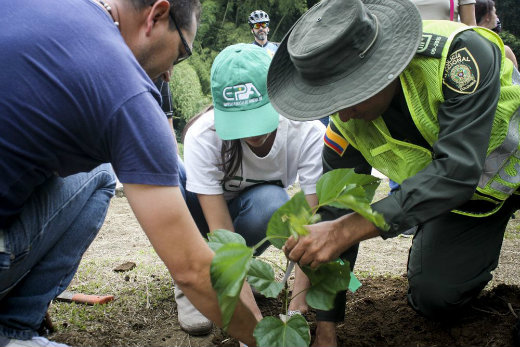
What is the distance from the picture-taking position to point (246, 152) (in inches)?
84.7

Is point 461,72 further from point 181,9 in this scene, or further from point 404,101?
point 181,9

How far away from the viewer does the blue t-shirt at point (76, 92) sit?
1.22m

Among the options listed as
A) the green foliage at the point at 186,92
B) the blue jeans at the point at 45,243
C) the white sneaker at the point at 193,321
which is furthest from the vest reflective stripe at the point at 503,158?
the green foliage at the point at 186,92

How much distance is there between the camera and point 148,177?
1.24m

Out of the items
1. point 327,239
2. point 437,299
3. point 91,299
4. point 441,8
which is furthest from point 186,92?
point 327,239

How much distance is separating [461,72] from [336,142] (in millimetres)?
569

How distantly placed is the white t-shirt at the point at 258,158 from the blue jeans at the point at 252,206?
2.4 inches

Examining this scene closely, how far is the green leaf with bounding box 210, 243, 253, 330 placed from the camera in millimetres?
1251

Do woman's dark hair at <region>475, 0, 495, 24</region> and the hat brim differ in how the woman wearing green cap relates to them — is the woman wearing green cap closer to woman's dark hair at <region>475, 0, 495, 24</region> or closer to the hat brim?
the hat brim

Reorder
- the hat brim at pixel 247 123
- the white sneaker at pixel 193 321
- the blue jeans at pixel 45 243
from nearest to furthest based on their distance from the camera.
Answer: the blue jeans at pixel 45 243, the hat brim at pixel 247 123, the white sneaker at pixel 193 321

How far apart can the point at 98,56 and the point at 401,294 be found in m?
Answer: 1.79

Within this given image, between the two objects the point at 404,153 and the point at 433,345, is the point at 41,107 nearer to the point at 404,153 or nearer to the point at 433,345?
the point at 404,153

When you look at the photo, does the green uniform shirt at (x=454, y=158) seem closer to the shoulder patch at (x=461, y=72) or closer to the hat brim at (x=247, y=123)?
the shoulder patch at (x=461, y=72)

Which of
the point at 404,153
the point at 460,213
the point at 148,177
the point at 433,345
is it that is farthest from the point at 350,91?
the point at 433,345
